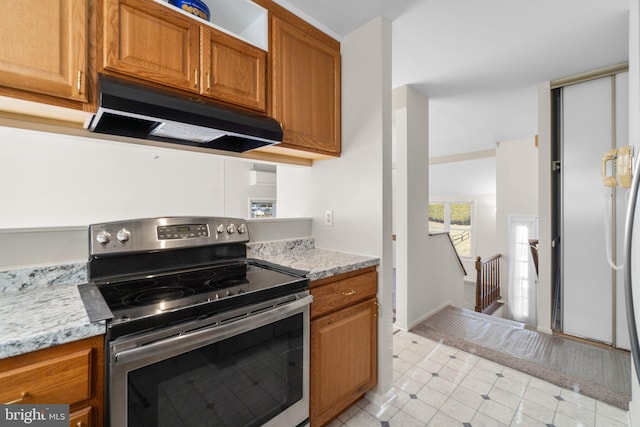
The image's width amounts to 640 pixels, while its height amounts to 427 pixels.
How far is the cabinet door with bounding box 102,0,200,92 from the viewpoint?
3.76 feet

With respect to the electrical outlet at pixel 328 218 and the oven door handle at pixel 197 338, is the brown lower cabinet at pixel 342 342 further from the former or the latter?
the electrical outlet at pixel 328 218

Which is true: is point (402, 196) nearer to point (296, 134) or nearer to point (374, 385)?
point (296, 134)

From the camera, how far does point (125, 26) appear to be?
118 cm

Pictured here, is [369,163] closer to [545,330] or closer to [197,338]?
[197,338]

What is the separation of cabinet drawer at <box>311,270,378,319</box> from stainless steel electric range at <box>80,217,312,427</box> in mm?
93

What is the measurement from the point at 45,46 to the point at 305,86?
119 centimetres

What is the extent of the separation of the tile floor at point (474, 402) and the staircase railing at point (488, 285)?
101 inches

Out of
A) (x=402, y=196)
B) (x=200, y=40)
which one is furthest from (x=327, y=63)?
(x=402, y=196)

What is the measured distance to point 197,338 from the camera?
1.01 m

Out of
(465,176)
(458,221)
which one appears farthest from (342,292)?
(458,221)

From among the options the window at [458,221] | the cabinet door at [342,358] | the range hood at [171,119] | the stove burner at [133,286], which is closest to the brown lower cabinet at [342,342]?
the cabinet door at [342,358]

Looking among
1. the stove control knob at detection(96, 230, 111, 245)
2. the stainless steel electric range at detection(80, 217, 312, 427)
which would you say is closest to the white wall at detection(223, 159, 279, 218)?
the stainless steel electric range at detection(80, 217, 312, 427)

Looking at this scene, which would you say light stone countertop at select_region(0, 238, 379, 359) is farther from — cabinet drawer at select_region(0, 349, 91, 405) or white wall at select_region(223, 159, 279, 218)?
white wall at select_region(223, 159, 279, 218)

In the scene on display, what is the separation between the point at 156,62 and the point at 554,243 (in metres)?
3.37
